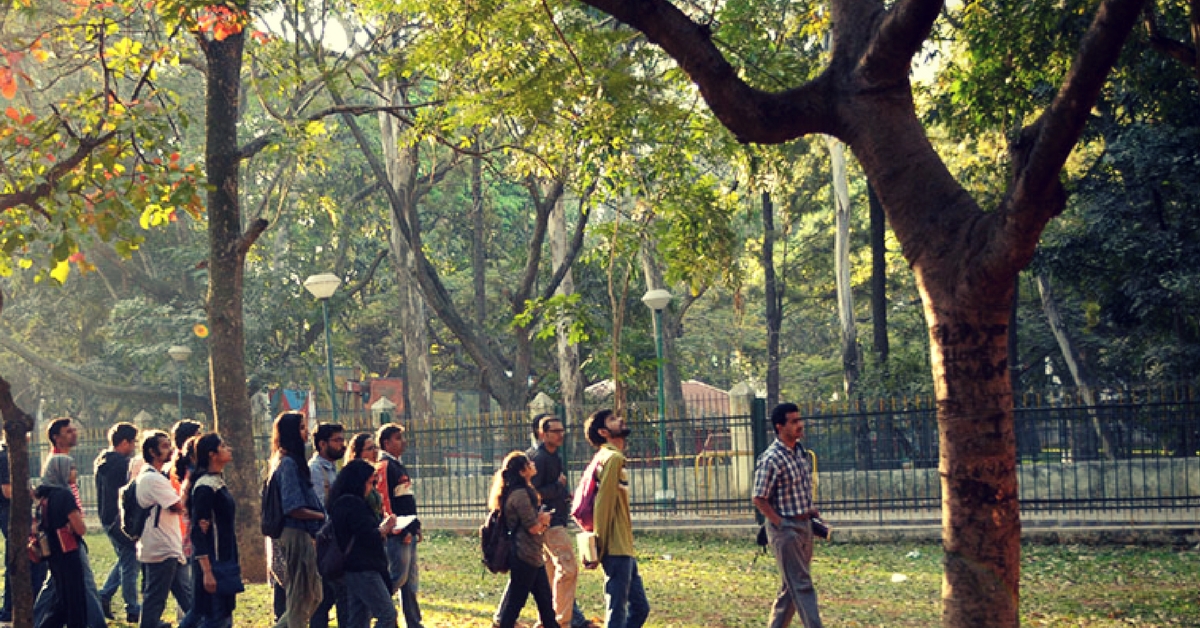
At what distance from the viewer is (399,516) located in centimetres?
1055

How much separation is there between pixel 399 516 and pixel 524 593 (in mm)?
1138

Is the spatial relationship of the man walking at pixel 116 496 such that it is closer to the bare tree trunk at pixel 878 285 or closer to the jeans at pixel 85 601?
the jeans at pixel 85 601

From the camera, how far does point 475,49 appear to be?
17.8 metres

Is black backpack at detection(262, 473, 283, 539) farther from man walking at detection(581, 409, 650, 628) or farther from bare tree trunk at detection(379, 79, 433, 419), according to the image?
bare tree trunk at detection(379, 79, 433, 419)

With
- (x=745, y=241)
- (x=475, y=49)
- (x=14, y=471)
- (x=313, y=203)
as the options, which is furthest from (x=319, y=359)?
(x=14, y=471)

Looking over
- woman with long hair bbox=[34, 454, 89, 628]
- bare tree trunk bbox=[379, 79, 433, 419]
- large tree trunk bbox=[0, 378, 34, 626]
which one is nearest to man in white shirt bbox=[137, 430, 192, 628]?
woman with long hair bbox=[34, 454, 89, 628]

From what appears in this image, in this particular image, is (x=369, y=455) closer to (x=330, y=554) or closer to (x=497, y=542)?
(x=330, y=554)

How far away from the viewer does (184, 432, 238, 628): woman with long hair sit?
30.7ft

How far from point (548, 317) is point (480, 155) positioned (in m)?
4.43

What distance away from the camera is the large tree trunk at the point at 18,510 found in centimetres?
981

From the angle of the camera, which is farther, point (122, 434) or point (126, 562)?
point (126, 562)

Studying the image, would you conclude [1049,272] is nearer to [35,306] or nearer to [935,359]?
[935,359]

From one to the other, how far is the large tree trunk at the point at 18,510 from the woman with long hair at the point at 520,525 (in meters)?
3.38

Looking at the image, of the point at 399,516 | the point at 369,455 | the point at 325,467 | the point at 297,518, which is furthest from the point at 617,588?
the point at 325,467
